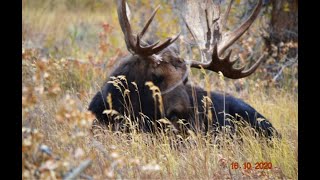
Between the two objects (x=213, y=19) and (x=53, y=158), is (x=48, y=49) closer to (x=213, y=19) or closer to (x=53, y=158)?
(x=213, y=19)

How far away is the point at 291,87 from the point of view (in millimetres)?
10203

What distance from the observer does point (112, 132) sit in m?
6.59

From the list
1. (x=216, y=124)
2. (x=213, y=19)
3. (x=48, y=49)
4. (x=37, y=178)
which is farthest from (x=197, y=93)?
(x=48, y=49)

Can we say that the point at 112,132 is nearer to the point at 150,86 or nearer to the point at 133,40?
the point at 150,86

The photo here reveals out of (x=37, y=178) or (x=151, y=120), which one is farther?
(x=151, y=120)

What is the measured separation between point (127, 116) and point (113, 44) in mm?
4732

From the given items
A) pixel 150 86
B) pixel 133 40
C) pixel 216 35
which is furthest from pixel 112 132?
pixel 216 35

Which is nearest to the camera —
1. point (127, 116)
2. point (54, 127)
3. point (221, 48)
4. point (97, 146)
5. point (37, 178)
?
point (37, 178)

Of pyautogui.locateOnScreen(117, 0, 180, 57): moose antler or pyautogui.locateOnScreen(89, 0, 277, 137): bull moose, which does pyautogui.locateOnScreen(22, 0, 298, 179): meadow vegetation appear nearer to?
pyautogui.locateOnScreen(89, 0, 277, 137): bull moose

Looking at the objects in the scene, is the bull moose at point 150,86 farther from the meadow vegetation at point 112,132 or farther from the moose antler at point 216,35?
the meadow vegetation at point 112,132

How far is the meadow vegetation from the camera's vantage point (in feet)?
13.6

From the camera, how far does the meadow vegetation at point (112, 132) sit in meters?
4.16

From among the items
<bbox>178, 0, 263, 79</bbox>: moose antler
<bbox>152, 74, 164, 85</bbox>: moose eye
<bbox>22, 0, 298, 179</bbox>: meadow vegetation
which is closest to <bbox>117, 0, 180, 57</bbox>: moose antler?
<bbox>152, 74, 164, 85</bbox>: moose eye

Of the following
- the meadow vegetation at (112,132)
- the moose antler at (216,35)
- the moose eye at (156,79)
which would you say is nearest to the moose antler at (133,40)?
the moose eye at (156,79)
